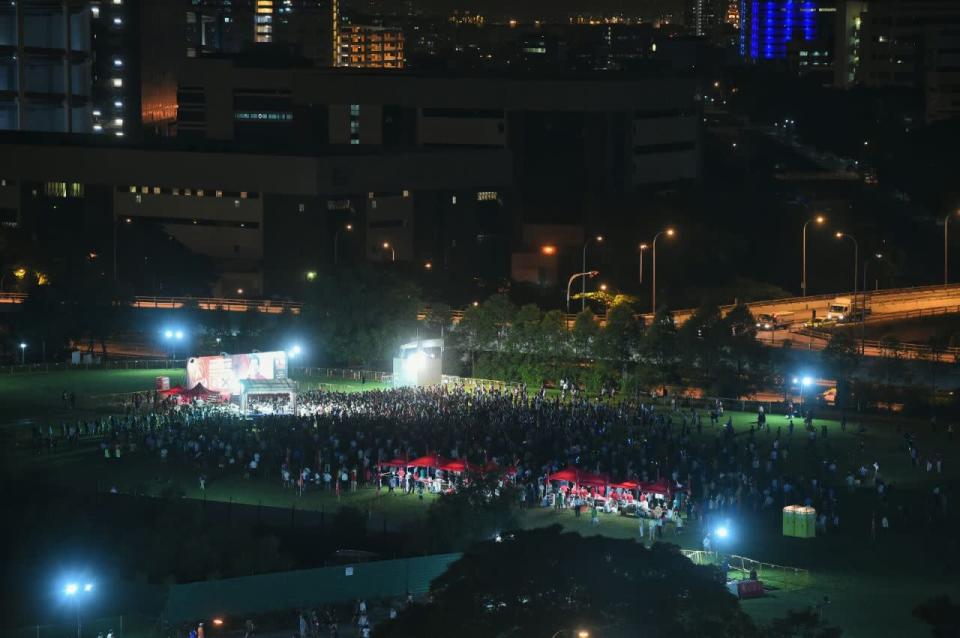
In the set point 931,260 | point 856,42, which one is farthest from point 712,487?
point 856,42

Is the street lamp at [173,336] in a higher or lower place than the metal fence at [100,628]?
higher

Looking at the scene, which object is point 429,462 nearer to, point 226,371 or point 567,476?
point 567,476

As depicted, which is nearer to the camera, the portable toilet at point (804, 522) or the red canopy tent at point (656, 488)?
the portable toilet at point (804, 522)

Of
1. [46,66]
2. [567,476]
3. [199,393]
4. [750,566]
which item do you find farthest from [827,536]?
[46,66]

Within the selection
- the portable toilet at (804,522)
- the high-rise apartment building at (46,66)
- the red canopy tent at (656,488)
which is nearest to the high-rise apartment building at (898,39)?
the high-rise apartment building at (46,66)

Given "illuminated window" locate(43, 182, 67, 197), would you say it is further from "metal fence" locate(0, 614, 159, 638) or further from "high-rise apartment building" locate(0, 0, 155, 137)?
"metal fence" locate(0, 614, 159, 638)

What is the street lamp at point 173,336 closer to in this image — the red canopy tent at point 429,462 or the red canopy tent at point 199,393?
the red canopy tent at point 199,393
